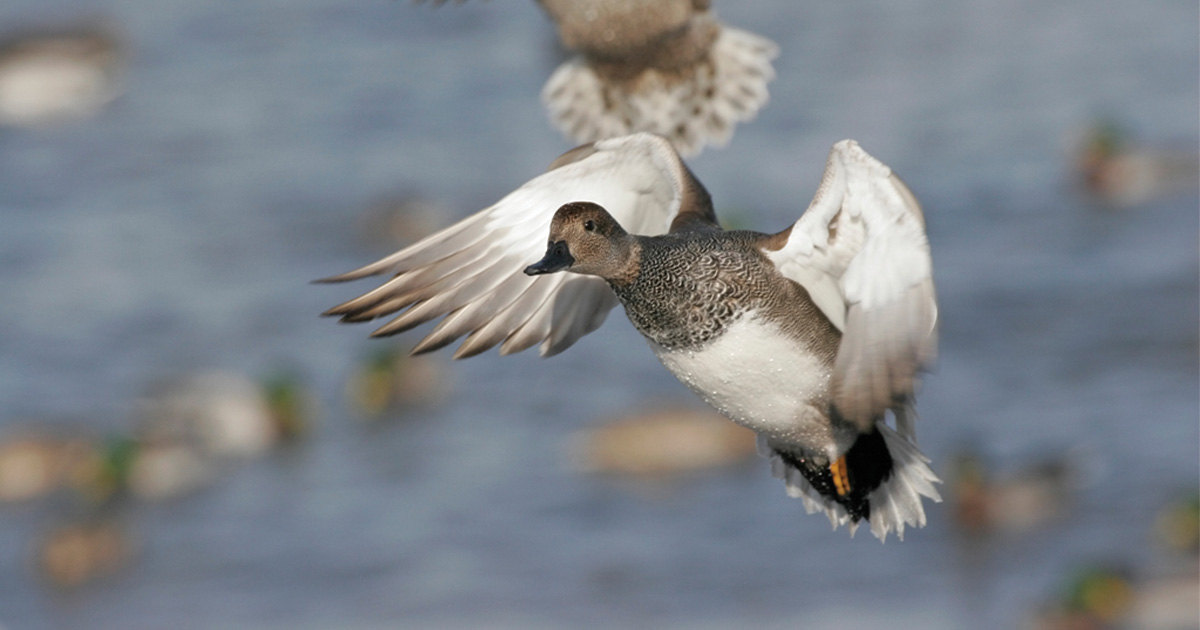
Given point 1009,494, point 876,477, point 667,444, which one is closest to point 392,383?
point 667,444

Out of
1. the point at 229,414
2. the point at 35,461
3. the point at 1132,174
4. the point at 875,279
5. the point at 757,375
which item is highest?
the point at 1132,174

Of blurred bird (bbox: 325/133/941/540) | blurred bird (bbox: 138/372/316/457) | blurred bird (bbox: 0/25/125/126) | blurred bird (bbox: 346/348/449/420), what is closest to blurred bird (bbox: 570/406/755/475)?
blurred bird (bbox: 346/348/449/420)

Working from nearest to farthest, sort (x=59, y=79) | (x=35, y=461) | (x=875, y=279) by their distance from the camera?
(x=875, y=279) < (x=35, y=461) < (x=59, y=79)

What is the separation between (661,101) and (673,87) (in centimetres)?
7

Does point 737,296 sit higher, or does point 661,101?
point 661,101


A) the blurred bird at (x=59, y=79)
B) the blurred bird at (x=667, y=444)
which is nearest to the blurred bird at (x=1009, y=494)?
the blurred bird at (x=667, y=444)

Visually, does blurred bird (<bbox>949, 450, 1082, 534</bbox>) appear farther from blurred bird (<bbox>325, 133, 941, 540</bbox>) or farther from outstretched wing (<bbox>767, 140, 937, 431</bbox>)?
outstretched wing (<bbox>767, 140, 937, 431</bbox>)

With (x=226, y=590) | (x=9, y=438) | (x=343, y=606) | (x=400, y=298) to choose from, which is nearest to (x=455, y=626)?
(x=343, y=606)

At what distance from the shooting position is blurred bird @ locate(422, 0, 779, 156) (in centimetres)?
526

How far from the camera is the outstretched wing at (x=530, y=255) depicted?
4172 mm

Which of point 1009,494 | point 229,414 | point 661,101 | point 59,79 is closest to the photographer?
point 661,101

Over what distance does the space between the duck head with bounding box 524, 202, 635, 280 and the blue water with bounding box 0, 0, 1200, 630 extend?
2.67 m

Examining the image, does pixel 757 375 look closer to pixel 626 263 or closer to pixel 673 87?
pixel 626 263

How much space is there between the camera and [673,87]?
5.33m
